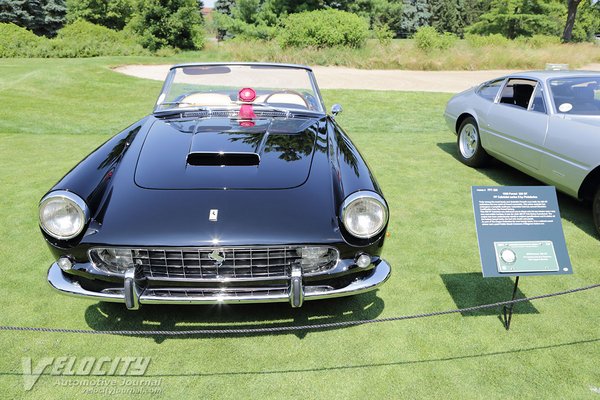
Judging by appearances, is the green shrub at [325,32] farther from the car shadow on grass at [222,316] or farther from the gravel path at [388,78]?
the car shadow on grass at [222,316]

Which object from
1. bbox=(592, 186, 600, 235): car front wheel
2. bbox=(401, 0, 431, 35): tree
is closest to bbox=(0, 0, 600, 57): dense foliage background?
bbox=(401, 0, 431, 35): tree

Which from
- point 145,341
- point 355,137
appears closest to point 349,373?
point 145,341

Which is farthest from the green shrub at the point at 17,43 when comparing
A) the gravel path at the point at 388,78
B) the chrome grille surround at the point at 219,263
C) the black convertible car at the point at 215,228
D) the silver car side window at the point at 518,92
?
the chrome grille surround at the point at 219,263

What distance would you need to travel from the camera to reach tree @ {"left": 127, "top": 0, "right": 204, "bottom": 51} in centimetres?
2791

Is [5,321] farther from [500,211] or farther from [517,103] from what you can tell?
[517,103]

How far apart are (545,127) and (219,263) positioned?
12.5 feet

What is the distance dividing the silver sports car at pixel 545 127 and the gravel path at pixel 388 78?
8.90m

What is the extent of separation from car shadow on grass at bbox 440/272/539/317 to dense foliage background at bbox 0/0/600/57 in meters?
20.5

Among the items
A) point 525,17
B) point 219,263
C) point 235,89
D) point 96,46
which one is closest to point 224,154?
point 219,263

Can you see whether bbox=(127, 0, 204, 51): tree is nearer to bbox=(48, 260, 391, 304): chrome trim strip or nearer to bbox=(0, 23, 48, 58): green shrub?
bbox=(0, 23, 48, 58): green shrub

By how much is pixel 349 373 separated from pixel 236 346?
0.67 metres

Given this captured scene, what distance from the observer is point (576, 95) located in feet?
15.4

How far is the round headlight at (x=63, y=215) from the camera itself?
8.05 feet

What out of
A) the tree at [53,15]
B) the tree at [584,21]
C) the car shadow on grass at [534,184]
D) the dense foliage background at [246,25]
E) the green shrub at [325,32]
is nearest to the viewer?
the car shadow on grass at [534,184]
